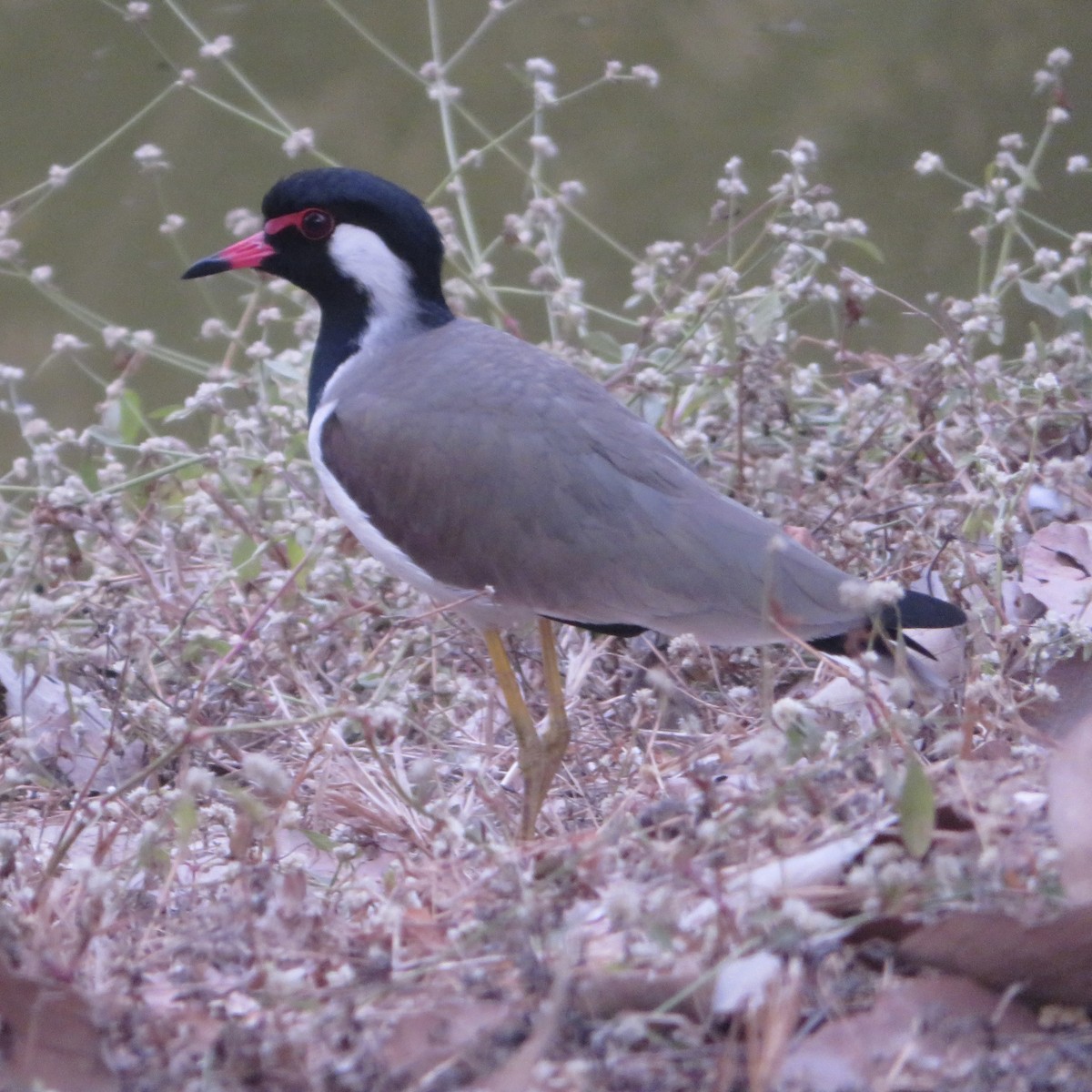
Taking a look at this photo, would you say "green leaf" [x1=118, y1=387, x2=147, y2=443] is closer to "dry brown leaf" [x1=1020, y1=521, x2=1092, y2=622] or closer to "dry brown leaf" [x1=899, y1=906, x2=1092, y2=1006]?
"dry brown leaf" [x1=1020, y1=521, x2=1092, y2=622]

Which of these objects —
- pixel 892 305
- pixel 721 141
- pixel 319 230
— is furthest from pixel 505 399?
pixel 721 141

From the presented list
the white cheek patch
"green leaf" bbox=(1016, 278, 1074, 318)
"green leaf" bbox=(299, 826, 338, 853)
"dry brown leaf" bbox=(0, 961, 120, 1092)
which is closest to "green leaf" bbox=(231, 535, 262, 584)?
the white cheek patch

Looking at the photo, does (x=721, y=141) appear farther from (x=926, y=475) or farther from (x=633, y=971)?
(x=633, y=971)

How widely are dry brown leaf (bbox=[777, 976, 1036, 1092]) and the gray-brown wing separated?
1.00 metres

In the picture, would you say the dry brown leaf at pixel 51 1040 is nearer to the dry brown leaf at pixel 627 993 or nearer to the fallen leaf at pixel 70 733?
the dry brown leaf at pixel 627 993

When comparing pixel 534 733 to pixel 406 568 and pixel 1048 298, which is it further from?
pixel 1048 298

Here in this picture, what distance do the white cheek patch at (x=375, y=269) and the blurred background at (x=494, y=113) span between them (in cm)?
371

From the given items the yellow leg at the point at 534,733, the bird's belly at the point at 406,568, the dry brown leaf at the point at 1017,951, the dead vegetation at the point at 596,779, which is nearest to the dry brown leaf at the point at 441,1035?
the dead vegetation at the point at 596,779

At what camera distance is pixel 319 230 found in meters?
3.37

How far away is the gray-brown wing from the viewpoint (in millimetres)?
2723

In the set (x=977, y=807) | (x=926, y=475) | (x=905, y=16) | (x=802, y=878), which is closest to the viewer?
(x=802, y=878)

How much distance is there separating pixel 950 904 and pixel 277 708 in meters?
1.65

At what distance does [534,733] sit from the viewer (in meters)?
2.92

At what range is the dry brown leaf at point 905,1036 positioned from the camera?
5.18ft
